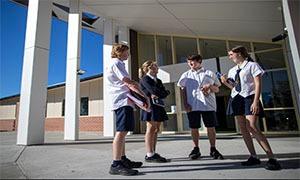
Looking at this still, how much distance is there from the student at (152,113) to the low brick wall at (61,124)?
11849 millimetres

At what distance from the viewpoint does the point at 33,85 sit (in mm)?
6223

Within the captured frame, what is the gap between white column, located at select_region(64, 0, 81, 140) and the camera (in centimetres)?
800

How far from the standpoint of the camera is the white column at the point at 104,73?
9.59 m

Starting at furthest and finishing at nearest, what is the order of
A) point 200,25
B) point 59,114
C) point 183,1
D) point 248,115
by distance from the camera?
point 59,114 → point 200,25 → point 183,1 → point 248,115

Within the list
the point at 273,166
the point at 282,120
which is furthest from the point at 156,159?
the point at 282,120

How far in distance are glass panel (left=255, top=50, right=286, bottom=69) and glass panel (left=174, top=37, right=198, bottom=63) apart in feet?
9.56

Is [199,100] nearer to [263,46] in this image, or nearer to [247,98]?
[247,98]

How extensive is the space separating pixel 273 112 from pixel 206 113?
6276 mm

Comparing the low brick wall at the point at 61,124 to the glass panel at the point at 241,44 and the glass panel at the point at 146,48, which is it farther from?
the glass panel at the point at 241,44

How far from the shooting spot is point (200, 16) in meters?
8.21

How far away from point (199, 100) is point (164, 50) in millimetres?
8255

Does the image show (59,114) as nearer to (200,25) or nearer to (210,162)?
(200,25)

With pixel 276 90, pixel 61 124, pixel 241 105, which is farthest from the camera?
pixel 61 124

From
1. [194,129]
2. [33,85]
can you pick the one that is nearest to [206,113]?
[194,129]
